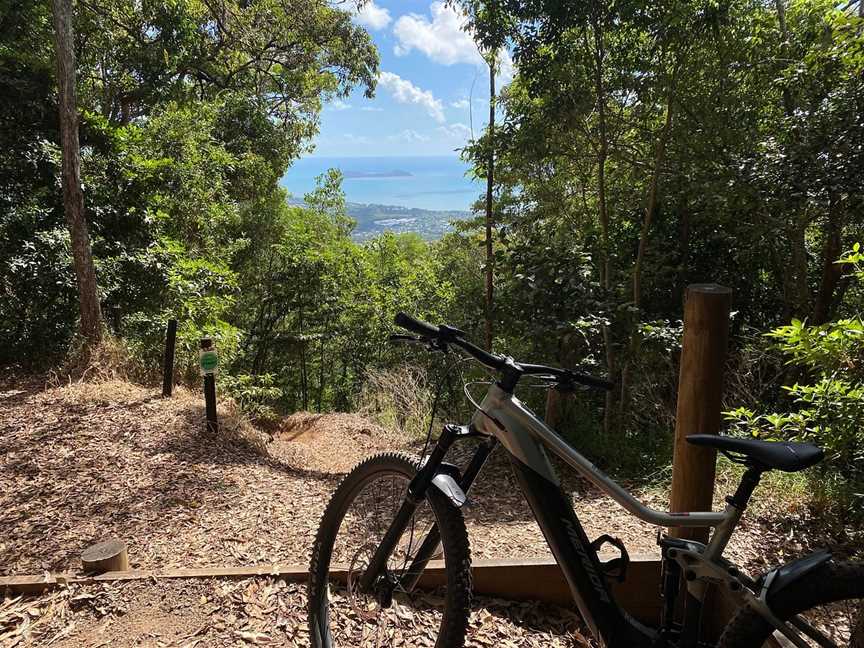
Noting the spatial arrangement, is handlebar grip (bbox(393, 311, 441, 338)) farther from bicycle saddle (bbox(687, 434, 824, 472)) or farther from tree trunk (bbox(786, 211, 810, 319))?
tree trunk (bbox(786, 211, 810, 319))

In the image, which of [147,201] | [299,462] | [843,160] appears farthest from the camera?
[147,201]

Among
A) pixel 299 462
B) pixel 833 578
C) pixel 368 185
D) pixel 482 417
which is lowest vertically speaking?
pixel 299 462

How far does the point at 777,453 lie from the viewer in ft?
4.09

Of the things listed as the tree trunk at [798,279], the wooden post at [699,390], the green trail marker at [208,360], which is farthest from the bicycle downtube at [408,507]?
the tree trunk at [798,279]

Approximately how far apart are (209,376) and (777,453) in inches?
168

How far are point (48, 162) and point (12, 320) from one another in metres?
1.96

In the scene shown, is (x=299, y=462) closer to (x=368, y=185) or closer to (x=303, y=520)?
(x=303, y=520)

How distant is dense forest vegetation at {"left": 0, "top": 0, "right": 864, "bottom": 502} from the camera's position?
400cm

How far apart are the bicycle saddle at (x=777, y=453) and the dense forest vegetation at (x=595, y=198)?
1.41 metres

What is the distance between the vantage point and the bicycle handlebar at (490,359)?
1.58 meters

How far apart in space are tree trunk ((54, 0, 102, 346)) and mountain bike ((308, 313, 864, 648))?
4.56m

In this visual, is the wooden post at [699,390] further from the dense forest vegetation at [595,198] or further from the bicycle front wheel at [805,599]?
the dense forest vegetation at [595,198]

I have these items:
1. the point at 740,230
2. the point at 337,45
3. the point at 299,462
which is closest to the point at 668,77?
the point at 740,230

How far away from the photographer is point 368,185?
371 ft
